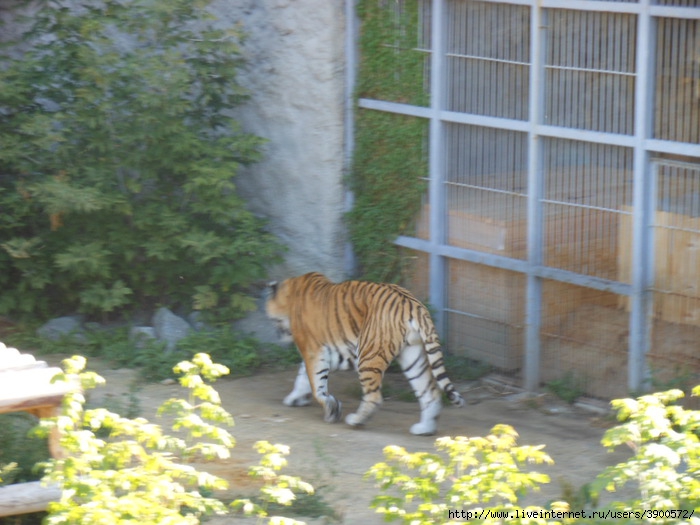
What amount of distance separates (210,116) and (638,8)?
3.43 meters

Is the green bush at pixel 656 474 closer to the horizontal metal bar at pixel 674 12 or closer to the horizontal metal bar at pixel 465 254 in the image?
the horizontal metal bar at pixel 674 12

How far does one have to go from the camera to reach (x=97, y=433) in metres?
6.08

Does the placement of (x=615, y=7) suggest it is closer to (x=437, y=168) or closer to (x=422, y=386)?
(x=437, y=168)

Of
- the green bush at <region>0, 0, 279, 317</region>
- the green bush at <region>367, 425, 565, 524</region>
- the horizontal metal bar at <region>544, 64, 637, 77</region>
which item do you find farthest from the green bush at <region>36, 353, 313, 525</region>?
the green bush at <region>0, 0, 279, 317</region>

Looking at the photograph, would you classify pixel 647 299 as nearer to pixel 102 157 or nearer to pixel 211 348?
pixel 211 348

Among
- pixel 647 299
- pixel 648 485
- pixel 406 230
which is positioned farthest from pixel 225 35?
pixel 648 485

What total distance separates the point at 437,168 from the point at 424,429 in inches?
80.1

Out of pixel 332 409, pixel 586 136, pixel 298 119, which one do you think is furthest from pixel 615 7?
pixel 332 409

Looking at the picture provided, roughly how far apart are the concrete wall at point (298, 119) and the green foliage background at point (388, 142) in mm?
179

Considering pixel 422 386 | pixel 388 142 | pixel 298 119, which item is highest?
pixel 298 119

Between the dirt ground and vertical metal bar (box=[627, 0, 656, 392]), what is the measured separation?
1.54 feet

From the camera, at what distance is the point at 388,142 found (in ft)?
26.2

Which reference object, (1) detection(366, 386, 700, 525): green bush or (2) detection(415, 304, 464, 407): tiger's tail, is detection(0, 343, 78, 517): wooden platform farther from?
(2) detection(415, 304, 464, 407): tiger's tail

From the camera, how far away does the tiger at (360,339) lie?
6711 millimetres
